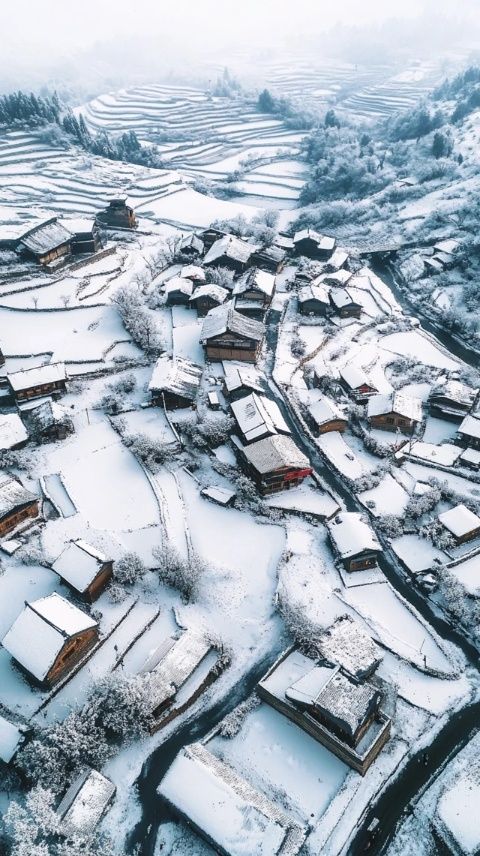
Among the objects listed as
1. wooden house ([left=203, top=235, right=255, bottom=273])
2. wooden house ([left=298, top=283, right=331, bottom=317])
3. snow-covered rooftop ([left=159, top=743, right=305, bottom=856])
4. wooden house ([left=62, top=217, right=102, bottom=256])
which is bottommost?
snow-covered rooftop ([left=159, top=743, right=305, bottom=856])

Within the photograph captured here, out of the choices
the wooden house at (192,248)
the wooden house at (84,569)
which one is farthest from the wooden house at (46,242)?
the wooden house at (84,569)

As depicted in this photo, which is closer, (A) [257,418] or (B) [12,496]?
(B) [12,496]

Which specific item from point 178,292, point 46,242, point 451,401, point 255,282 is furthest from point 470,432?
point 46,242

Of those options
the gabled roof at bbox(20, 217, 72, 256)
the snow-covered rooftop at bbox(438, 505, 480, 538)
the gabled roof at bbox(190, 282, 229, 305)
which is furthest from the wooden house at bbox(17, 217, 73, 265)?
the snow-covered rooftop at bbox(438, 505, 480, 538)

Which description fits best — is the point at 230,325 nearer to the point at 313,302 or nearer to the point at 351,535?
the point at 313,302

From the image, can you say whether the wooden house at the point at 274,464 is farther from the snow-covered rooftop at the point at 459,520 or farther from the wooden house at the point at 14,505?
the wooden house at the point at 14,505

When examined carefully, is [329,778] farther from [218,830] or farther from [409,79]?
[409,79]

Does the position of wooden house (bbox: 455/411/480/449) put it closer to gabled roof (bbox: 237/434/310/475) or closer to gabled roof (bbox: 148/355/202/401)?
gabled roof (bbox: 237/434/310/475)
